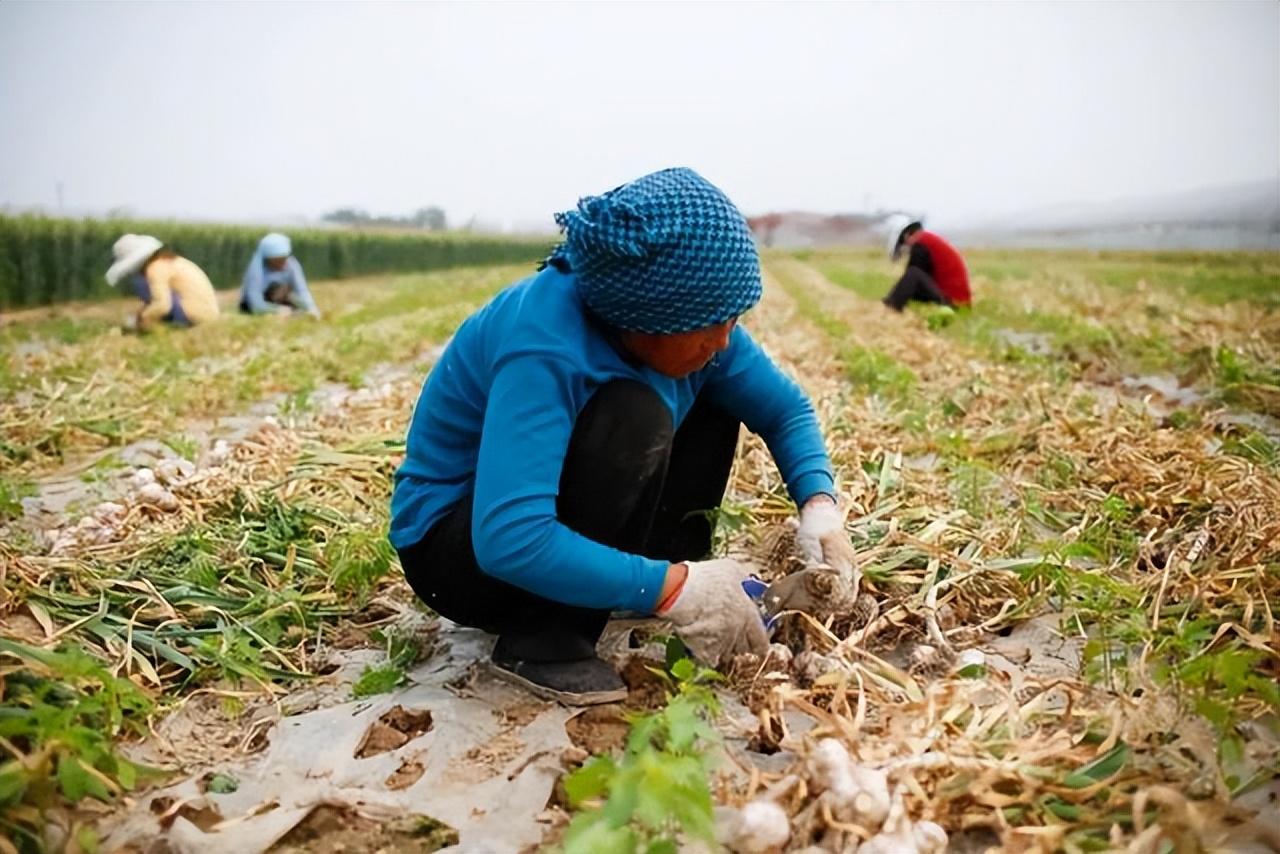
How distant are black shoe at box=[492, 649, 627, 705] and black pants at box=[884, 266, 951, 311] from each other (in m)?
8.27

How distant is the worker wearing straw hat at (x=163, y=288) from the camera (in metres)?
8.66

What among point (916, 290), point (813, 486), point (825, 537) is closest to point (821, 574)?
point (825, 537)

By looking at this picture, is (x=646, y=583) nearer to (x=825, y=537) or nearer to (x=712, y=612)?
(x=712, y=612)

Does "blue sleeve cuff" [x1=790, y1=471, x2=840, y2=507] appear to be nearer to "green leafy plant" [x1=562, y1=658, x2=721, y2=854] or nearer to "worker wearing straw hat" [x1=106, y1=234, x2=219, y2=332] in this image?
"green leafy plant" [x1=562, y1=658, x2=721, y2=854]

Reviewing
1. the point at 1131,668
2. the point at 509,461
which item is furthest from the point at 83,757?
the point at 1131,668

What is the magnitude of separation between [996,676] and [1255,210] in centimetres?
1663

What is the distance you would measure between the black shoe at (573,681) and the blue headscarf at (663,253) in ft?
2.19

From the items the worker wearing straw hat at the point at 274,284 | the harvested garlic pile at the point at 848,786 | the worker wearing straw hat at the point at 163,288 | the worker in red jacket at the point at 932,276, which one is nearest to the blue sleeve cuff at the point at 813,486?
the harvested garlic pile at the point at 848,786

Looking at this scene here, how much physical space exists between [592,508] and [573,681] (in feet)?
1.14

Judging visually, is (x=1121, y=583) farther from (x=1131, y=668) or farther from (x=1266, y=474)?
(x=1266, y=474)

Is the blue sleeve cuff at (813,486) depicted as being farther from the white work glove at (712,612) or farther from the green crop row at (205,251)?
the green crop row at (205,251)

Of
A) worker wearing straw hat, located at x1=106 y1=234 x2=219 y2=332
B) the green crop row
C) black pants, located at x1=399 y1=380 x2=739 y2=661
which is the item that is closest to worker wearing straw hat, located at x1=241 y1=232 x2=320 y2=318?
worker wearing straw hat, located at x1=106 y1=234 x2=219 y2=332

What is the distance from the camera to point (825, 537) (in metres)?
2.22

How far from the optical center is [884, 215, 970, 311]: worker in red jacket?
9656 mm
